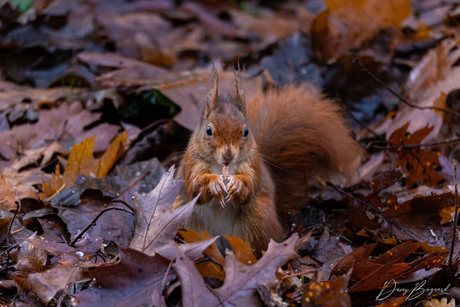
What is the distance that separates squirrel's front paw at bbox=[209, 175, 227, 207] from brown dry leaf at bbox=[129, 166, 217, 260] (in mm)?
204

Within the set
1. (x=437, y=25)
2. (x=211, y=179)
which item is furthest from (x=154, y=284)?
(x=437, y=25)

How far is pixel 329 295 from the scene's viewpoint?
164cm

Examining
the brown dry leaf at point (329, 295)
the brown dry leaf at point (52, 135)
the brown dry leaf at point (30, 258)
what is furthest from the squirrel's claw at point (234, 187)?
the brown dry leaf at point (52, 135)

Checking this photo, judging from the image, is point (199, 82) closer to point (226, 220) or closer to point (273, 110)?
point (273, 110)

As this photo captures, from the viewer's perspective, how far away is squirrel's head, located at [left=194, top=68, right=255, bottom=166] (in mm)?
2281

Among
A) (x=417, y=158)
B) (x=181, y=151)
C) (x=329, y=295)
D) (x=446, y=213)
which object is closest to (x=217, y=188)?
(x=329, y=295)

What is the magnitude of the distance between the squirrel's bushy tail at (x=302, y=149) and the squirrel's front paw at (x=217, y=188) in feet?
2.19

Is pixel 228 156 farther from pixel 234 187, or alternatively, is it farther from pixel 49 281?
pixel 49 281

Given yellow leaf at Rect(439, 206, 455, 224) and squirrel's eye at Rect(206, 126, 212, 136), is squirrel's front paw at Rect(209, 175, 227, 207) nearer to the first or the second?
squirrel's eye at Rect(206, 126, 212, 136)

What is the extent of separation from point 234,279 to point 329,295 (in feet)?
1.31

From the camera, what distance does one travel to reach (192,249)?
6.13 ft

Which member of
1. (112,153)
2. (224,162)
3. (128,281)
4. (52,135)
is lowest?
(52,135)

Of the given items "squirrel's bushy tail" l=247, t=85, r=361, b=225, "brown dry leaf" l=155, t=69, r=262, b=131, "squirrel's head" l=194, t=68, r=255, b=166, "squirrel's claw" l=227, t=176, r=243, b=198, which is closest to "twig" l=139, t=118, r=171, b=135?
"brown dry leaf" l=155, t=69, r=262, b=131

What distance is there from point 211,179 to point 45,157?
157cm
